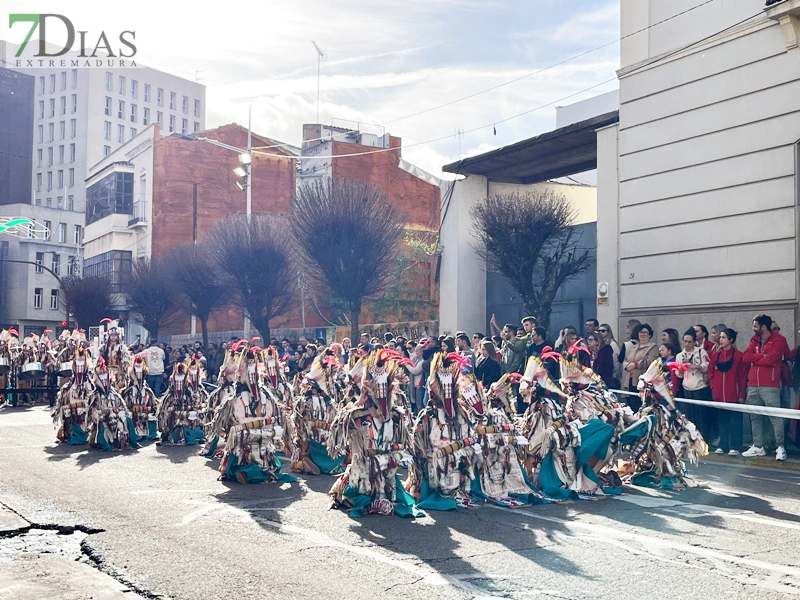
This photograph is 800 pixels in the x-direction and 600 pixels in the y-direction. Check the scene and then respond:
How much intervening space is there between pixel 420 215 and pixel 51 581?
1616 inches

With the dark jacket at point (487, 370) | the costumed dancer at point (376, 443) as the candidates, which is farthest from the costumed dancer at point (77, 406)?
the costumed dancer at point (376, 443)

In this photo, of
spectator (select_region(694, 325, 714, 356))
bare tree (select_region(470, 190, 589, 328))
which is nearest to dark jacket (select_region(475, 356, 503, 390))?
spectator (select_region(694, 325, 714, 356))

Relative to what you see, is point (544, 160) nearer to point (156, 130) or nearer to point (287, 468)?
point (287, 468)

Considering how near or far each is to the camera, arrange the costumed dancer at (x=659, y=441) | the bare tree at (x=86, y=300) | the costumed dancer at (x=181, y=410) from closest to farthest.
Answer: the costumed dancer at (x=659, y=441) → the costumed dancer at (x=181, y=410) → the bare tree at (x=86, y=300)

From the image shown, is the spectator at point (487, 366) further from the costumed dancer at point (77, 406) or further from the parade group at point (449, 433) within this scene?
the costumed dancer at point (77, 406)

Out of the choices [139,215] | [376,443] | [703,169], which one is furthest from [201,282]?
[376,443]

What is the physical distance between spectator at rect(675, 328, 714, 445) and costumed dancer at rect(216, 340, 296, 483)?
6.33 meters

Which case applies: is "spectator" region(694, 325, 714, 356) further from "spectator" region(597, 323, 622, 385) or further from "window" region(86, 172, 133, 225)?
"window" region(86, 172, 133, 225)

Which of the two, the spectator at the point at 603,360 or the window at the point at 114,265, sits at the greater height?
the window at the point at 114,265

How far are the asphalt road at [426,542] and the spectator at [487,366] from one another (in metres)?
3.81

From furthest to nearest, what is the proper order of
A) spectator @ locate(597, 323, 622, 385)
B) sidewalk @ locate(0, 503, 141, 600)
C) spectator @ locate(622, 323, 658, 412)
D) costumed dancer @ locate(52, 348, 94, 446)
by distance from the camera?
costumed dancer @ locate(52, 348, 94, 446) < spectator @ locate(597, 323, 622, 385) < spectator @ locate(622, 323, 658, 412) < sidewalk @ locate(0, 503, 141, 600)

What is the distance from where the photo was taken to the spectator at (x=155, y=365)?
21812mm

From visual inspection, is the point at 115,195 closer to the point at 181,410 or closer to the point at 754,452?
the point at 181,410

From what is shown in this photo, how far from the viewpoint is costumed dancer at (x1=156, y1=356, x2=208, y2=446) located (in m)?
15.5
